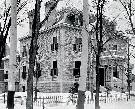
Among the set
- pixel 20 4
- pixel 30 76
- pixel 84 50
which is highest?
pixel 20 4

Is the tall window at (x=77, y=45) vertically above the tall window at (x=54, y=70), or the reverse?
the tall window at (x=77, y=45)

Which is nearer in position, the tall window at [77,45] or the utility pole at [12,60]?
the utility pole at [12,60]

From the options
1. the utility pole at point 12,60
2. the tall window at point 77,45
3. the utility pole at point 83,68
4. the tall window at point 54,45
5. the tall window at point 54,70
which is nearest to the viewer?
the utility pole at point 12,60

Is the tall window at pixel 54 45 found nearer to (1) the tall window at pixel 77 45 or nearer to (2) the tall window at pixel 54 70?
(2) the tall window at pixel 54 70

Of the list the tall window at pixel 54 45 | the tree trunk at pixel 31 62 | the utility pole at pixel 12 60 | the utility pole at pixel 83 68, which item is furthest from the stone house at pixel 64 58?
the utility pole at pixel 12 60

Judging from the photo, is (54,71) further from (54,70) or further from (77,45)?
(77,45)

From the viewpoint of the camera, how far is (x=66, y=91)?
3825cm

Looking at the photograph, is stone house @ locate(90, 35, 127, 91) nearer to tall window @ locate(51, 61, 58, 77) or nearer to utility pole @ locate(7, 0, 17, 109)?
tall window @ locate(51, 61, 58, 77)

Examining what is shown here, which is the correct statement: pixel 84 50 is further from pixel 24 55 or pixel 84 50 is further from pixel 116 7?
pixel 24 55

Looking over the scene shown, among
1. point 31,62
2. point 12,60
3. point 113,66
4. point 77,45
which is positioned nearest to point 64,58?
point 77,45

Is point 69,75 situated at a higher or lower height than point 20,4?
lower

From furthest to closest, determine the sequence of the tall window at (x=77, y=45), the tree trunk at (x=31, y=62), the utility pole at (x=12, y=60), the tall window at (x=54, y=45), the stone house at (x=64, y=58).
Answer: the tall window at (x=54, y=45)
the tall window at (x=77, y=45)
the stone house at (x=64, y=58)
the tree trunk at (x=31, y=62)
the utility pole at (x=12, y=60)

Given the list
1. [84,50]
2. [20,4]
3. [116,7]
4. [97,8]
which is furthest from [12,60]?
[116,7]

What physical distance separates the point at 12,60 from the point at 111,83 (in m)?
29.2
